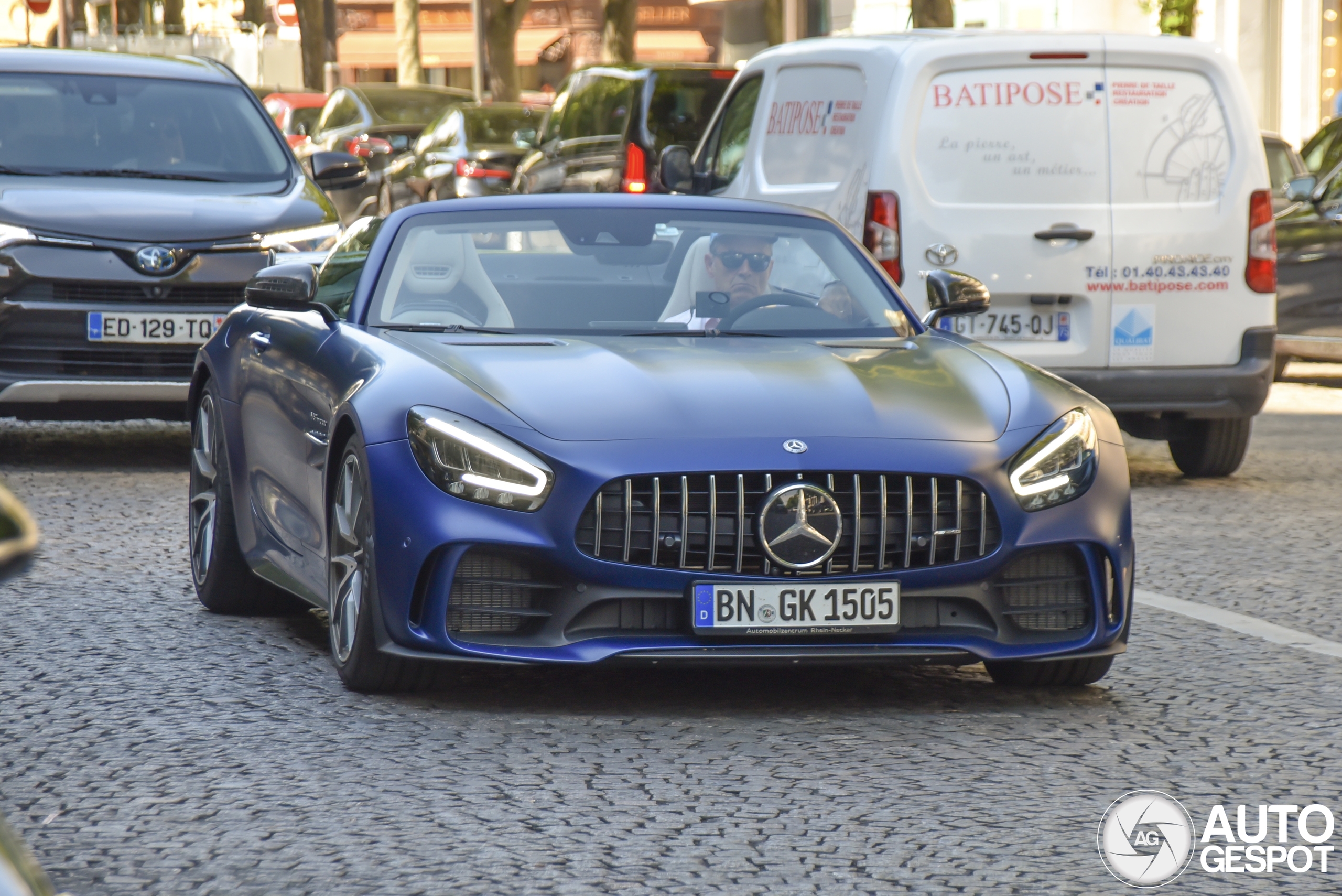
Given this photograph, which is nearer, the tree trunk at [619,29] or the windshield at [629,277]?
the windshield at [629,277]

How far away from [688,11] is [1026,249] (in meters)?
52.0

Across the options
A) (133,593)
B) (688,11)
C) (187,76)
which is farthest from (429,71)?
(133,593)

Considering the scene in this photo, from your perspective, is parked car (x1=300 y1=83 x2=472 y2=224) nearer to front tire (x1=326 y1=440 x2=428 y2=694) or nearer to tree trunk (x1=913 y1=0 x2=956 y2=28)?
tree trunk (x1=913 y1=0 x2=956 y2=28)

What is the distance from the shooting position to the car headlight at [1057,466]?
5230 mm

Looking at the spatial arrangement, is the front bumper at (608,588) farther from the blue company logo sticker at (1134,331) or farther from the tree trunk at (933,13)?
the tree trunk at (933,13)

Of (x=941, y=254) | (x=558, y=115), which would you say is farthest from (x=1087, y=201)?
(x=558, y=115)

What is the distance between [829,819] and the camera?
14.1 ft

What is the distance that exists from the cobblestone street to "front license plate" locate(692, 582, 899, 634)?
241 millimetres

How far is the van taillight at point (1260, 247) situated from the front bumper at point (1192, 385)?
205 mm

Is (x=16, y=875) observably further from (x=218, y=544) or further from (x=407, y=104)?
(x=407, y=104)

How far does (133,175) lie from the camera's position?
34.7 ft

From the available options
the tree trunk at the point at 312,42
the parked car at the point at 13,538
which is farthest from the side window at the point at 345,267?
the tree trunk at the point at 312,42

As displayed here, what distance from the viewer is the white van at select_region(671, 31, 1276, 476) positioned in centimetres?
959

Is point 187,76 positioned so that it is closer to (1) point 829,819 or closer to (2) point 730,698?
(2) point 730,698
